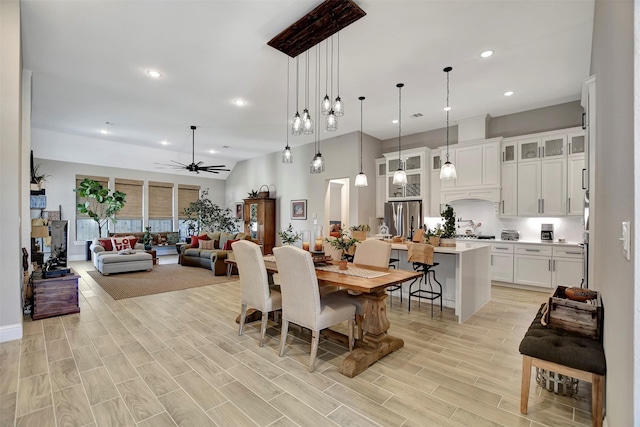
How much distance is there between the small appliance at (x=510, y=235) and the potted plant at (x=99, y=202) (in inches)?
397

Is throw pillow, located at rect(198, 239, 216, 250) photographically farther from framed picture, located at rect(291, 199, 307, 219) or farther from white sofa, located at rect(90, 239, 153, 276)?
framed picture, located at rect(291, 199, 307, 219)

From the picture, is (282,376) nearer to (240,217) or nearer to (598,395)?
(598,395)

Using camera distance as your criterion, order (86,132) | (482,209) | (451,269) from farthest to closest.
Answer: (86,132) < (482,209) < (451,269)

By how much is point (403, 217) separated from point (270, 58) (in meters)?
4.23

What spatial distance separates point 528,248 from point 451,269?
6.55 ft

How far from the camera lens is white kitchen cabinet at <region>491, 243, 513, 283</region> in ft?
17.6

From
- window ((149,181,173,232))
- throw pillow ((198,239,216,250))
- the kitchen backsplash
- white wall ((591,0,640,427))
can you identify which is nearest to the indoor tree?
window ((149,181,173,232))

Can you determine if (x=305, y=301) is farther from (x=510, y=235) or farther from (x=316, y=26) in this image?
(x=510, y=235)

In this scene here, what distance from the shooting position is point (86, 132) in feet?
24.6

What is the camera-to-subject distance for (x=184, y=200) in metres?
10.8

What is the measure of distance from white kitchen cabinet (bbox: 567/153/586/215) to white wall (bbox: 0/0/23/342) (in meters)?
7.41

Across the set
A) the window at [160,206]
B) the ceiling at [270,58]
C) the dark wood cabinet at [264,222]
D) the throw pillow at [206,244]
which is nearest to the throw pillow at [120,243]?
the throw pillow at [206,244]

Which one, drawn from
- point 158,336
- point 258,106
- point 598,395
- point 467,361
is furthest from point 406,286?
point 258,106

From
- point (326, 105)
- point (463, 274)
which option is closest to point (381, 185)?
point (463, 274)
